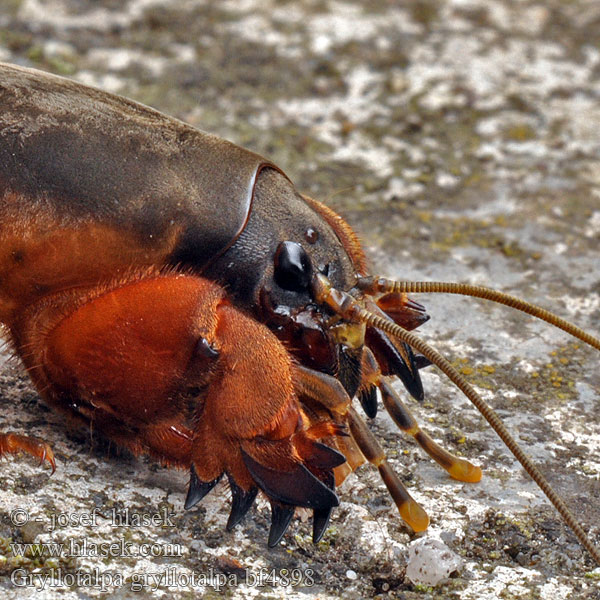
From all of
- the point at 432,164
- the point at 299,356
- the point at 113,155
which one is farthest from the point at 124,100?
the point at 432,164

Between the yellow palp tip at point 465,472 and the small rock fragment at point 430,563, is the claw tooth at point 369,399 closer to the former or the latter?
the yellow palp tip at point 465,472

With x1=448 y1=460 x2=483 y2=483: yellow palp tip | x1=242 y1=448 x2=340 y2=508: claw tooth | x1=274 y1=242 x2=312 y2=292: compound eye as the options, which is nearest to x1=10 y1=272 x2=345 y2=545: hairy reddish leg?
x1=242 y1=448 x2=340 y2=508: claw tooth

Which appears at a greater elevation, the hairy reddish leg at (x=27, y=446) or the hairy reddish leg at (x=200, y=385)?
A: the hairy reddish leg at (x=200, y=385)

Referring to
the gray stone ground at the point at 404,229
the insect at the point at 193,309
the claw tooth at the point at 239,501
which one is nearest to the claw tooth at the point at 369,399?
the insect at the point at 193,309

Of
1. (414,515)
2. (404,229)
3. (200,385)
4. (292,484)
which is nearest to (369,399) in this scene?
(414,515)

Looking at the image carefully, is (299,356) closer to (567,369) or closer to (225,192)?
(225,192)

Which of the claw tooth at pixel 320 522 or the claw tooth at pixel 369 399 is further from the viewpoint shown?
the claw tooth at pixel 369 399
